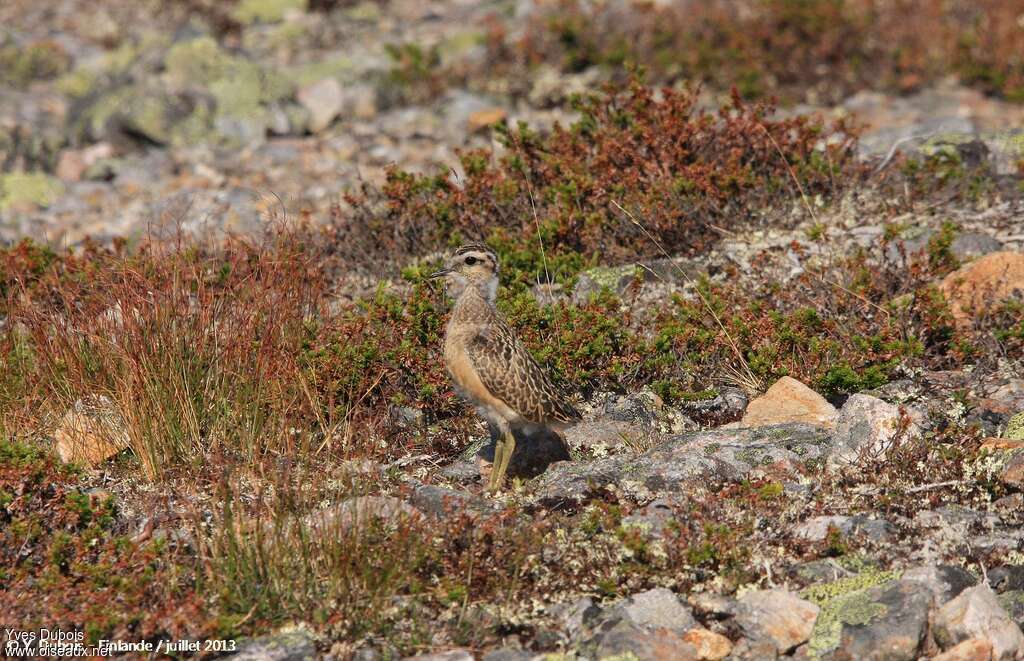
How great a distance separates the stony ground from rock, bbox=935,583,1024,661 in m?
0.02

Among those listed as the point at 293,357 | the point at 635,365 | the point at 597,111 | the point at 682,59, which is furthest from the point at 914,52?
the point at 293,357

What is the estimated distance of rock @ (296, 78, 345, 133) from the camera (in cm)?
1595

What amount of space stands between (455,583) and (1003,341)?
486 cm

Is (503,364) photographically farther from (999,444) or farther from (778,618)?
(999,444)

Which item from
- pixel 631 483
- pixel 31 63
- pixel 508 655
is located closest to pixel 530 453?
pixel 631 483

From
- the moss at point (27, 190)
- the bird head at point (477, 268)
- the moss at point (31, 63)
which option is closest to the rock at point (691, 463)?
A: the bird head at point (477, 268)

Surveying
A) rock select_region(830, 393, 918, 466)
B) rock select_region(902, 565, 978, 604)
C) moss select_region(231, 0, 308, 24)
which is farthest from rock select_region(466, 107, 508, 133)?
rock select_region(902, 565, 978, 604)

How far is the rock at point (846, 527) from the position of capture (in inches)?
270

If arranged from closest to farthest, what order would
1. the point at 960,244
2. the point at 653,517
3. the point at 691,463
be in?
the point at 653,517
the point at 691,463
the point at 960,244

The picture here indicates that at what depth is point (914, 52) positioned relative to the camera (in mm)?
16391

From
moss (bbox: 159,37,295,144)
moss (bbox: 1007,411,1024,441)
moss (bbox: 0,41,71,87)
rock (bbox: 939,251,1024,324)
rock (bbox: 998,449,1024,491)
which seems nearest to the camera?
rock (bbox: 998,449,1024,491)

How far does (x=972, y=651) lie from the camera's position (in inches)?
230

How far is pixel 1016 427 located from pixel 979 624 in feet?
7.92

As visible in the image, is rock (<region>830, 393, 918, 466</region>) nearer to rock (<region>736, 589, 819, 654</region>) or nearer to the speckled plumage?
rock (<region>736, 589, 819, 654</region>)
